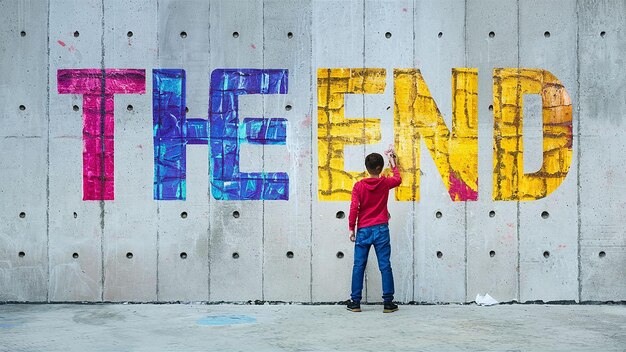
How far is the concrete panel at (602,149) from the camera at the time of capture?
23.7ft

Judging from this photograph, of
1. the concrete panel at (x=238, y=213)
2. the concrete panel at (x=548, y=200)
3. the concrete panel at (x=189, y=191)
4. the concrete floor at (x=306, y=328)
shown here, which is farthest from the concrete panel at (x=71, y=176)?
the concrete panel at (x=548, y=200)

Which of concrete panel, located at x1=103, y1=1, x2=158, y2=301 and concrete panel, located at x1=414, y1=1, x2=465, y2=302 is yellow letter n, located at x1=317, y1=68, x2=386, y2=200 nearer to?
concrete panel, located at x1=414, y1=1, x2=465, y2=302

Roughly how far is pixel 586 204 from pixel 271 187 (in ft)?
10.1

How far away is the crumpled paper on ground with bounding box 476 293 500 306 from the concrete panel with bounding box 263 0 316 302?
1697 mm

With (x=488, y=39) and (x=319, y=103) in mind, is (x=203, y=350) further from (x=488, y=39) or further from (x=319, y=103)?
(x=488, y=39)

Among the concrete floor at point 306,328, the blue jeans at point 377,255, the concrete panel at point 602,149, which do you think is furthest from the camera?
the concrete panel at point 602,149

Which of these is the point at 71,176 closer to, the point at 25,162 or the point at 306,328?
the point at 25,162

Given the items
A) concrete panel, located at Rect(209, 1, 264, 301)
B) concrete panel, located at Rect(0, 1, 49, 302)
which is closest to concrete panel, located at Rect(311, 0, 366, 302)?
concrete panel, located at Rect(209, 1, 264, 301)

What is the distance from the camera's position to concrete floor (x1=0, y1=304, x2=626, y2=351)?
5.37 metres

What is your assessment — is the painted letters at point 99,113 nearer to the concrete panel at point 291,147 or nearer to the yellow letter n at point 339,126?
the concrete panel at point 291,147

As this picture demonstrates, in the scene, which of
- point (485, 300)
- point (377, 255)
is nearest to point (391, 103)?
point (377, 255)

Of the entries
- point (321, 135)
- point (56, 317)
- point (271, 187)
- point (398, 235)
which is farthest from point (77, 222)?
point (398, 235)

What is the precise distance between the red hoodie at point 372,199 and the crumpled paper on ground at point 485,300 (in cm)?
127

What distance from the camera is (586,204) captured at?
723 centimetres
